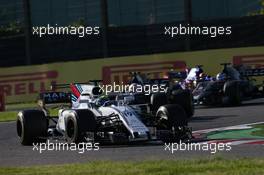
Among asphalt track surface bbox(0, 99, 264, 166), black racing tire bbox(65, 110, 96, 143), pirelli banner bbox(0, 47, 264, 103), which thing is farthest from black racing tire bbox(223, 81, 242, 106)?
black racing tire bbox(65, 110, 96, 143)

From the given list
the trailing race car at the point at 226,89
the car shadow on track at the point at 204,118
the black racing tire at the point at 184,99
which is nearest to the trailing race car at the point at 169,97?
the black racing tire at the point at 184,99

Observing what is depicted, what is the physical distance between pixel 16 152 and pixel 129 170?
4371 mm

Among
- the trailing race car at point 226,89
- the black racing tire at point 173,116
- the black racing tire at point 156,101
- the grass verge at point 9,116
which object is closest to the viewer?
the black racing tire at point 173,116

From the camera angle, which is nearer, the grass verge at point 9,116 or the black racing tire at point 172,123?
the black racing tire at point 172,123

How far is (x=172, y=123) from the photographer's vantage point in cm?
1393

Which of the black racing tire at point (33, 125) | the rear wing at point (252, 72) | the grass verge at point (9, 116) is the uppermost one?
the rear wing at point (252, 72)

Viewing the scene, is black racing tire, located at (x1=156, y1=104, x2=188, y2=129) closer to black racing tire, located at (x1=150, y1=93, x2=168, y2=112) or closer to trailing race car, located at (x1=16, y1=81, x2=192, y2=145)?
trailing race car, located at (x1=16, y1=81, x2=192, y2=145)

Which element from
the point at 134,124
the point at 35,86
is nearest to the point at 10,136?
the point at 134,124

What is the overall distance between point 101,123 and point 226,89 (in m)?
9.18

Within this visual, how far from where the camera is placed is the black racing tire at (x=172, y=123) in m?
13.6

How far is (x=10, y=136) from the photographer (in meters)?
17.1

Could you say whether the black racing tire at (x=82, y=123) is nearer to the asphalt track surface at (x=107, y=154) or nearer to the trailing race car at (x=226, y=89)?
the asphalt track surface at (x=107, y=154)

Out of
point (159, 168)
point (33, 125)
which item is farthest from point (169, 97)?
point (159, 168)

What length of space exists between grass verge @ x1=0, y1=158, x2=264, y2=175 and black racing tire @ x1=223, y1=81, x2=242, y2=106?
12494 millimetres
